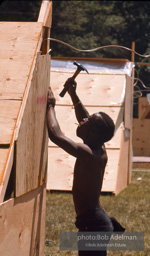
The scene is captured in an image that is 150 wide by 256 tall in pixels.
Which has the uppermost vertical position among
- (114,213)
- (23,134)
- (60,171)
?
(60,171)

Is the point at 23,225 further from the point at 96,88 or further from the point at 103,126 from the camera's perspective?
the point at 96,88

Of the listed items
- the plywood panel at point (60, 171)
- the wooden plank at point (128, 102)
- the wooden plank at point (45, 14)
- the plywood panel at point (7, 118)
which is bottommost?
the plywood panel at point (7, 118)

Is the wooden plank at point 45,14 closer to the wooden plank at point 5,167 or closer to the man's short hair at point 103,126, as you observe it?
the man's short hair at point 103,126

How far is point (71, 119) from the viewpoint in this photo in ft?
40.9

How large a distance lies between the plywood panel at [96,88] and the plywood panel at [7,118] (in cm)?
787

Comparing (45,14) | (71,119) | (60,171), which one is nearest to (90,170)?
(45,14)

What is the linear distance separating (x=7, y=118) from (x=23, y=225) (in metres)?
0.95

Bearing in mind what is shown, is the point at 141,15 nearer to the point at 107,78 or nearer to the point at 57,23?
the point at 57,23

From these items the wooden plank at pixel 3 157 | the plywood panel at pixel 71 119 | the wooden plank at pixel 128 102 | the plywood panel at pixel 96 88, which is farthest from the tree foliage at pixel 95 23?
the wooden plank at pixel 3 157

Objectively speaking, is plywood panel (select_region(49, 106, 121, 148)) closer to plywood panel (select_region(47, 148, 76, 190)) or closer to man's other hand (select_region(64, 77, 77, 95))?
plywood panel (select_region(47, 148, 76, 190))

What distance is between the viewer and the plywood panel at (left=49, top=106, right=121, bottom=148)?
483 inches

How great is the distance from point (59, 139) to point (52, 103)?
57 centimetres

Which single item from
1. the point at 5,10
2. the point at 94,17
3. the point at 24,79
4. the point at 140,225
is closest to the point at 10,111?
the point at 24,79

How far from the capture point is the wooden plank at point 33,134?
176 inches
